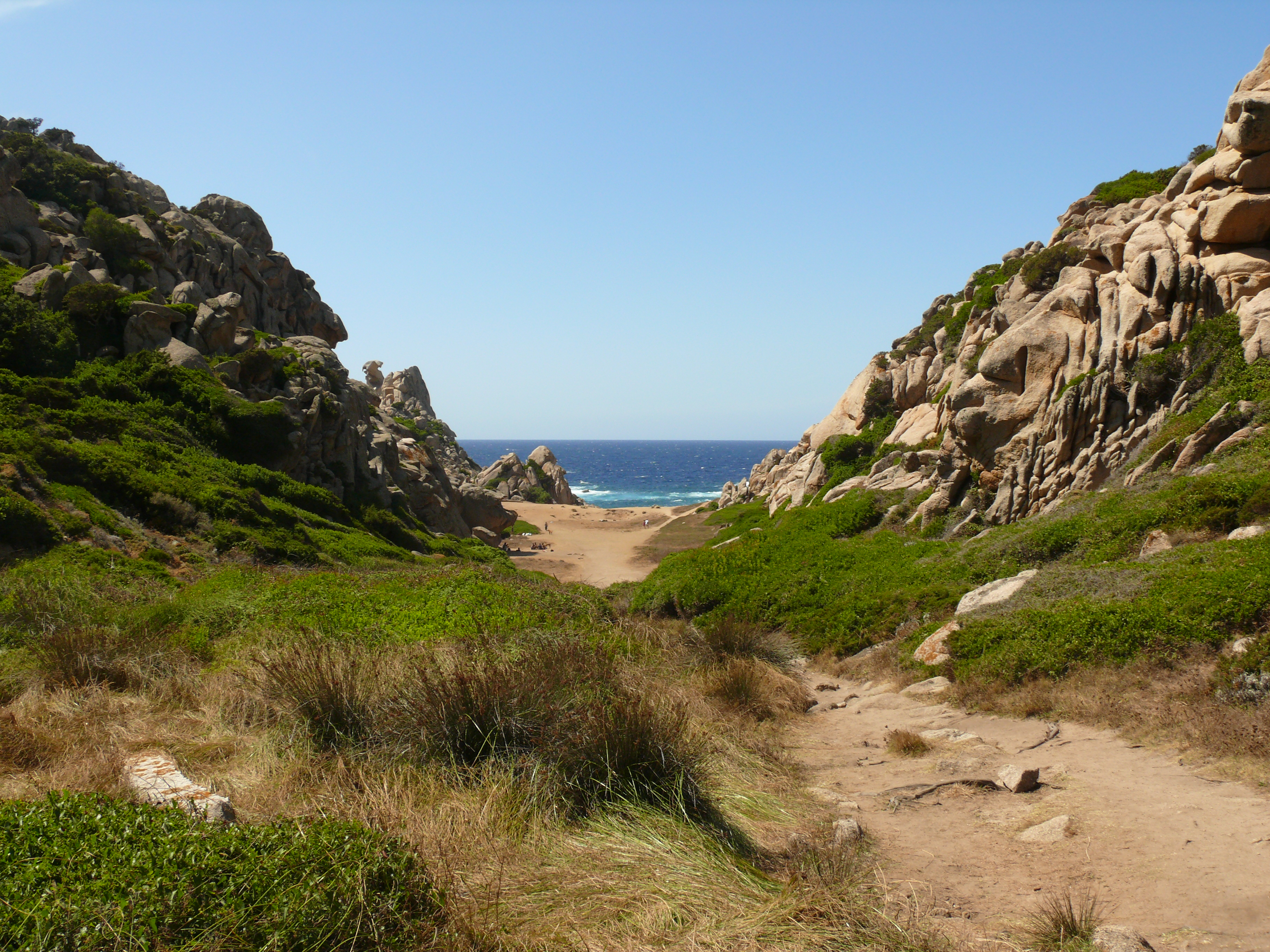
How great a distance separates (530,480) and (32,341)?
5444 centimetres

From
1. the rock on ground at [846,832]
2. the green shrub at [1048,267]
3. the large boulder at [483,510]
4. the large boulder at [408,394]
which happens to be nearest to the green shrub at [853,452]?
the green shrub at [1048,267]

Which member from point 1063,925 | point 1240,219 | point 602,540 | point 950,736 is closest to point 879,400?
point 1240,219

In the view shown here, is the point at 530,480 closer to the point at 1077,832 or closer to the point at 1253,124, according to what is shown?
the point at 1253,124

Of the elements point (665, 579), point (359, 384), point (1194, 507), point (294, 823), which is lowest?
point (665, 579)

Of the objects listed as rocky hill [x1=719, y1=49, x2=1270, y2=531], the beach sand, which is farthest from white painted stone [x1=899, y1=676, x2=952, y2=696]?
the beach sand

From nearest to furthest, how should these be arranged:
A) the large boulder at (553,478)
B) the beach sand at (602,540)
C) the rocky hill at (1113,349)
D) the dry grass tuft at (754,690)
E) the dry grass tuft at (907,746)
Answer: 1. the dry grass tuft at (907,746)
2. the dry grass tuft at (754,690)
3. the rocky hill at (1113,349)
4. the beach sand at (602,540)
5. the large boulder at (553,478)

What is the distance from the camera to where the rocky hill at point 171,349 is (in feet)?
80.8

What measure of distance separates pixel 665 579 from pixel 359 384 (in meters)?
35.1

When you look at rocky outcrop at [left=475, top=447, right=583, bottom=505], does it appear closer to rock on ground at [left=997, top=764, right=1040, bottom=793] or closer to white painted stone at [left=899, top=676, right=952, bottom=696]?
white painted stone at [left=899, top=676, right=952, bottom=696]

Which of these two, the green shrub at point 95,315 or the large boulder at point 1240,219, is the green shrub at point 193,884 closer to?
the large boulder at point 1240,219

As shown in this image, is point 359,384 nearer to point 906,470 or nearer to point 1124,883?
point 906,470

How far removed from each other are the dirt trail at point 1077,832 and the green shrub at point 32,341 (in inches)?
1233

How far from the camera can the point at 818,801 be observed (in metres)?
6.74

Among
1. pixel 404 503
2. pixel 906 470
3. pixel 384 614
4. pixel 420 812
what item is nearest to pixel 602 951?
pixel 420 812
